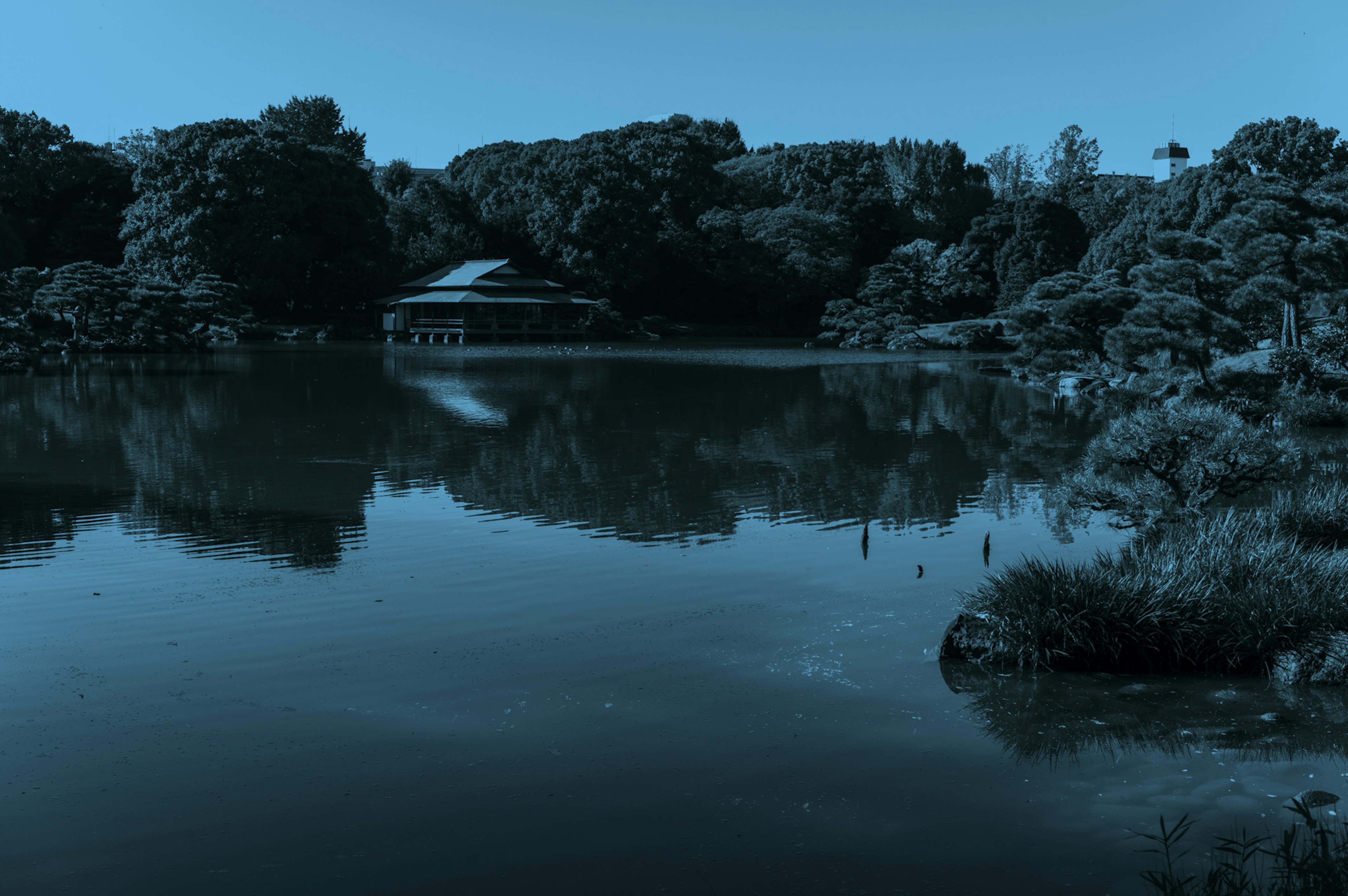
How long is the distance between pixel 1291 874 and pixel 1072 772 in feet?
5.91

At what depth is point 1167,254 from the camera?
27344 mm

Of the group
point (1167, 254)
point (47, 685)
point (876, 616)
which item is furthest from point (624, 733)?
point (1167, 254)

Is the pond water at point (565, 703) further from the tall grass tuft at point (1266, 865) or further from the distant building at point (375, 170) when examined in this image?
the distant building at point (375, 170)

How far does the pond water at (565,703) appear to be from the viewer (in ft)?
16.5

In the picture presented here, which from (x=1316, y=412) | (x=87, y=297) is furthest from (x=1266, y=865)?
(x=87, y=297)

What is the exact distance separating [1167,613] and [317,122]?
290ft

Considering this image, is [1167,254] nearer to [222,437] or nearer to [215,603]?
[222,437]

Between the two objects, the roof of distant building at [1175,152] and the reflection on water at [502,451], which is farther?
the roof of distant building at [1175,152]

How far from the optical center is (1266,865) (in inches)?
188

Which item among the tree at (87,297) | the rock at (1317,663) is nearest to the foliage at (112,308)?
the tree at (87,297)

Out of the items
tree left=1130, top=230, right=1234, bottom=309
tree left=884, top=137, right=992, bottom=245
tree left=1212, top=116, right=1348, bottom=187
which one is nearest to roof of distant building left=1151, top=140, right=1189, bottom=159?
tree left=884, top=137, right=992, bottom=245

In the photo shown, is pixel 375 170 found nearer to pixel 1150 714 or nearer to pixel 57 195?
pixel 57 195

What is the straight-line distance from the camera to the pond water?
503cm

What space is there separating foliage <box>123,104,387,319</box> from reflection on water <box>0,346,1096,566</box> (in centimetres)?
2151
